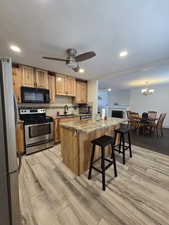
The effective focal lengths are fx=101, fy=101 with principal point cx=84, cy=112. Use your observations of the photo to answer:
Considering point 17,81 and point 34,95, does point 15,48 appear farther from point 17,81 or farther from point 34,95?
point 34,95

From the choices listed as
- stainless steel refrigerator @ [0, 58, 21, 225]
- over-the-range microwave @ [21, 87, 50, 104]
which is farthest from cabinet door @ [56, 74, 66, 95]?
stainless steel refrigerator @ [0, 58, 21, 225]

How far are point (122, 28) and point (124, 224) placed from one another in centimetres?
266

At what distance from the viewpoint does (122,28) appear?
158 centimetres

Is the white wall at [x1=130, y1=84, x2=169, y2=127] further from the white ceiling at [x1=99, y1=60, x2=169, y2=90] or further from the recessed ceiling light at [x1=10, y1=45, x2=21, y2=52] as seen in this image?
the recessed ceiling light at [x1=10, y1=45, x2=21, y2=52]

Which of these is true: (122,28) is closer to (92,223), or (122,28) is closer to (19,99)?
(92,223)

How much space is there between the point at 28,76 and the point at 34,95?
0.58 metres

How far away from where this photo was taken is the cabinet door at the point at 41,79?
3.26 m

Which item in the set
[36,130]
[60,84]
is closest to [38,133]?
[36,130]

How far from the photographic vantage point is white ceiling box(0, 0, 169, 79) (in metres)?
1.23

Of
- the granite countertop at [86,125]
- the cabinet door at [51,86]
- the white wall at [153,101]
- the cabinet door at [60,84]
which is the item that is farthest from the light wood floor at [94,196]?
the white wall at [153,101]

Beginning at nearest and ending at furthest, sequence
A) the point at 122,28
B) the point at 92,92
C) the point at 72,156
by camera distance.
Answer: the point at 122,28 < the point at 72,156 < the point at 92,92

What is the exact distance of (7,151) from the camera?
2.72 feet

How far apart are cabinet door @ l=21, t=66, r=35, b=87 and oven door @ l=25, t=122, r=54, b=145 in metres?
1.27

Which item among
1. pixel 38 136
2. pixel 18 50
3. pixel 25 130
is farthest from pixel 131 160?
pixel 18 50
